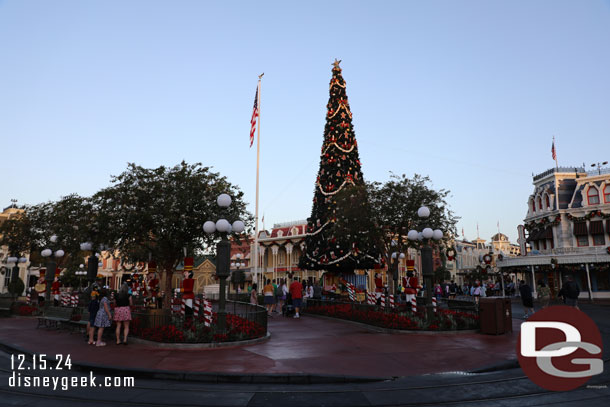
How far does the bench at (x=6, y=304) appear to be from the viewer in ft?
74.5

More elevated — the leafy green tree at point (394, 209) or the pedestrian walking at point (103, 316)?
the leafy green tree at point (394, 209)

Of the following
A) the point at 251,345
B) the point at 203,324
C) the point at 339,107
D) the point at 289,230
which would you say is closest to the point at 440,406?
the point at 251,345

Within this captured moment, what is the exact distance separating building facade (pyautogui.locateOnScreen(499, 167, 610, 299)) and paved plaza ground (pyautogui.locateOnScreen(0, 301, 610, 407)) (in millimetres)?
29692

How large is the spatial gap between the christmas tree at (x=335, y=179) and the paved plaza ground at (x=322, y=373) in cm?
2102

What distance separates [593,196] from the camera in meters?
41.4

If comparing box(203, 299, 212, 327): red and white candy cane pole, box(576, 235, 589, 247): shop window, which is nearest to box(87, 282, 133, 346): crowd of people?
→ box(203, 299, 212, 327): red and white candy cane pole

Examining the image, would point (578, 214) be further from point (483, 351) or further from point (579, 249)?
point (483, 351)

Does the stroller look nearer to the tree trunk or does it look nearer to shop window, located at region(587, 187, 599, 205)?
the tree trunk

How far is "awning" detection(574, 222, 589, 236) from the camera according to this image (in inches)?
1614

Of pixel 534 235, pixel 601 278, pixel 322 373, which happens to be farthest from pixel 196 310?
pixel 534 235

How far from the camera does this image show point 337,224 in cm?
2744

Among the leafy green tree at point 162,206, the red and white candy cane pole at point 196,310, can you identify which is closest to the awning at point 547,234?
the leafy green tree at point 162,206

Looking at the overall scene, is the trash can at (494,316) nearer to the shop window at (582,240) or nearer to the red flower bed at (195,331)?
the red flower bed at (195,331)

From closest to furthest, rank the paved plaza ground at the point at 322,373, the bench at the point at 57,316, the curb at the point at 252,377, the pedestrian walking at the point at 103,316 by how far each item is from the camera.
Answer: the paved plaza ground at the point at 322,373
the curb at the point at 252,377
the pedestrian walking at the point at 103,316
the bench at the point at 57,316
